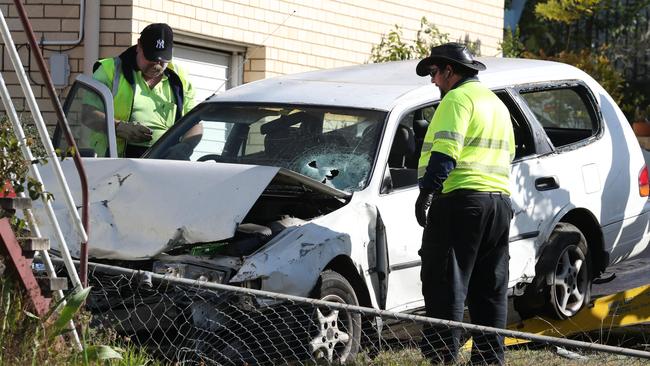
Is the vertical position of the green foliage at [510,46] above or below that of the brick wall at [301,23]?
below

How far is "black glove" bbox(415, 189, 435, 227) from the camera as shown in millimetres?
6547

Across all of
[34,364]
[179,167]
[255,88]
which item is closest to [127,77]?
[255,88]

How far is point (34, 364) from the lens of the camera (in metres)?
5.25

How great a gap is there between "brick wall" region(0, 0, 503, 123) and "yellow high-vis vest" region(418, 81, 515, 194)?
482cm

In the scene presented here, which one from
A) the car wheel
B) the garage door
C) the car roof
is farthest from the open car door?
the garage door

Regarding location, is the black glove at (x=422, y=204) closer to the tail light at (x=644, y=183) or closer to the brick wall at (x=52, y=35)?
the tail light at (x=644, y=183)

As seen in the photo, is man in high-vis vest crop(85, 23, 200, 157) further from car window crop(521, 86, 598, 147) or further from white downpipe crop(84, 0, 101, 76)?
white downpipe crop(84, 0, 101, 76)

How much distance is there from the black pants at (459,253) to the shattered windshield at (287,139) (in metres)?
0.62

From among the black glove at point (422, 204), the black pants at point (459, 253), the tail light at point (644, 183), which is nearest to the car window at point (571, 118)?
the tail light at point (644, 183)

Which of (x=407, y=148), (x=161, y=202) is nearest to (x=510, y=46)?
(x=407, y=148)

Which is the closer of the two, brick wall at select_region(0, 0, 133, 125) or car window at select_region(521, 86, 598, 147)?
car window at select_region(521, 86, 598, 147)

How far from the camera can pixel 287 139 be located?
298 inches

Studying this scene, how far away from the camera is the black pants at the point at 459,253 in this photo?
657 cm

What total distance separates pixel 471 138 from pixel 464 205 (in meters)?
0.35
